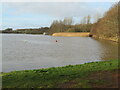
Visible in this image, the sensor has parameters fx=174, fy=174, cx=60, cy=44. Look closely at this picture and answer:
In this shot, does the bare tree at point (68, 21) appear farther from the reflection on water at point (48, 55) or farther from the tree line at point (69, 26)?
the reflection on water at point (48, 55)

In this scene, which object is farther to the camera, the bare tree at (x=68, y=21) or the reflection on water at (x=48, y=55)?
the bare tree at (x=68, y=21)

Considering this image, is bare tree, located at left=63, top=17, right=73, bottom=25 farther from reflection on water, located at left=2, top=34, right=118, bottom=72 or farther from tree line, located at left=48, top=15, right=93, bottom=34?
reflection on water, located at left=2, top=34, right=118, bottom=72

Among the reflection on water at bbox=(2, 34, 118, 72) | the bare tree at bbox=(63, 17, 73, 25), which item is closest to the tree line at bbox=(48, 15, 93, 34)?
the bare tree at bbox=(63, 17, 73, 25)

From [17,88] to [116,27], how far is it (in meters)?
36.2

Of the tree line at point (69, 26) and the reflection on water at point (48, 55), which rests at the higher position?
the tree line at point (69, 26)

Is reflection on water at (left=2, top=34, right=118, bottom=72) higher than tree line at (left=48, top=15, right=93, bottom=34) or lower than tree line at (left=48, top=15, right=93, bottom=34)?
lower

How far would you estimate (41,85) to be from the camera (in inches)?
210

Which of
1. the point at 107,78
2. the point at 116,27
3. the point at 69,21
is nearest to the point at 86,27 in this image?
the point at 69,21

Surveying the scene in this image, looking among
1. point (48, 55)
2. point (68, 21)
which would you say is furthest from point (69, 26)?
point (48, 55)

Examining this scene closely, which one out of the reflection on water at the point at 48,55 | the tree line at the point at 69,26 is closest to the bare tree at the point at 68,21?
the tree line at the point at 69,26

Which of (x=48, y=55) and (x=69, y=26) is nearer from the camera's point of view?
(x=48, y=55)

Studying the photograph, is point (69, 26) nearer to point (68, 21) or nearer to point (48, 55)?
point (68, 21)

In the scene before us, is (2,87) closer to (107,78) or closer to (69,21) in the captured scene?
(107,78)

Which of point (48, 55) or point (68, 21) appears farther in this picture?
point (68, 21)
